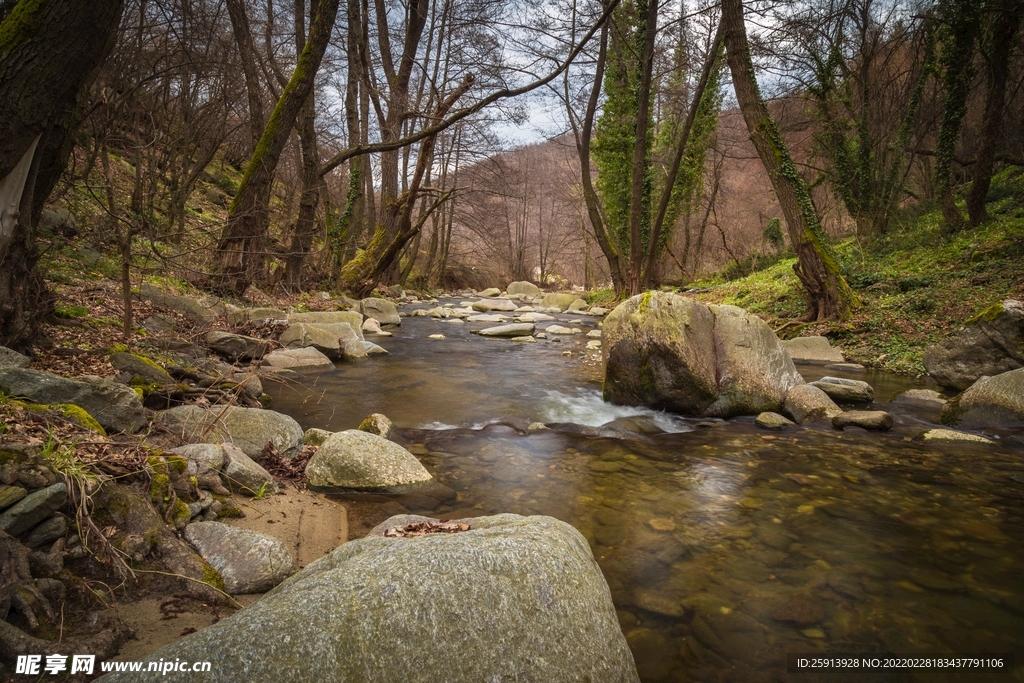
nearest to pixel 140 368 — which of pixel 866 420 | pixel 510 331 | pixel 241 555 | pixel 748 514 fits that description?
pixel 241 555

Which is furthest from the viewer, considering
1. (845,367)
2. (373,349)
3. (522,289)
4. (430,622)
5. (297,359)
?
(522,289)

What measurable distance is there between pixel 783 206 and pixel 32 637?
39.4ft

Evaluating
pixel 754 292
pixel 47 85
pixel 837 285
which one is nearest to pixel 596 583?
pixel 47 85

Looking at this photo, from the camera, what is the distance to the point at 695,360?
6113 mm

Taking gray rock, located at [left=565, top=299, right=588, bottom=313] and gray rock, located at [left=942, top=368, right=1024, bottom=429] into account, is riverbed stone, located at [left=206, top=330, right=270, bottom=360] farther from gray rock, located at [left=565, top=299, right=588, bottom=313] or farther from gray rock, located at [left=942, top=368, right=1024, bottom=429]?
gray rock, located at [left=565, top=299, right=588, bottom=313]

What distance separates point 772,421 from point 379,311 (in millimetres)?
11286

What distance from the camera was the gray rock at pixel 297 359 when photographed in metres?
7.57

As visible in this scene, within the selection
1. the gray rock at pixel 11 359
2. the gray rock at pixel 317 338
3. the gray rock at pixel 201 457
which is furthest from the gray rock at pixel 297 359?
the gray rock at pixel 201 457

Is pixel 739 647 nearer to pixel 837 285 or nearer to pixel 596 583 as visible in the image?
pixel 596 583

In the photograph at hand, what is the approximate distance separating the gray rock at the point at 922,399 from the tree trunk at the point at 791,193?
144 inches

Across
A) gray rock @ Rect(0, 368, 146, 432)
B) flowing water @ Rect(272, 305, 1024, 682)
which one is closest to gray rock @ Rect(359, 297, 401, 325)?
flowing water @ Rect(272, 305, 1024, 682)

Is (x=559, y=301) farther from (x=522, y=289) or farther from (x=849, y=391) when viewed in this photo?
(x=849, y=391)

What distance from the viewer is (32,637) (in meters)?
1.52

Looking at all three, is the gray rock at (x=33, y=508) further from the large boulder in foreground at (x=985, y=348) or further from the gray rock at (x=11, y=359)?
the large boulder in foreground at (x=985, y=348)
